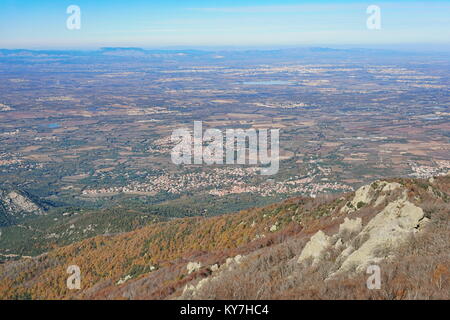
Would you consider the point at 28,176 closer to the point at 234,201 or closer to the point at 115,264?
the point at 234,201

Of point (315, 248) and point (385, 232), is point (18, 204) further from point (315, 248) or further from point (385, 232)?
point (385, 232)

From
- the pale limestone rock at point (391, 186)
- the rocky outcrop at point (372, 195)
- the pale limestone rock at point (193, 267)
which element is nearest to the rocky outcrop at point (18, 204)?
the pale limestone rock at point (193, 267)

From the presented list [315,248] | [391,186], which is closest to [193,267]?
[315,248]

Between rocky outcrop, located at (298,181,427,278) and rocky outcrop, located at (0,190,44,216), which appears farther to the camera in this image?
rocky outcrop, located at (0,190,44,216)

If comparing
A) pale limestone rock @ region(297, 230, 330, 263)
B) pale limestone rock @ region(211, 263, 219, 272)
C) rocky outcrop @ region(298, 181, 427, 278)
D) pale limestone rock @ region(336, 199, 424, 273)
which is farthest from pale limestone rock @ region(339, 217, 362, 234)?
pale limestone rock @ region(211, 263, 219, 272)

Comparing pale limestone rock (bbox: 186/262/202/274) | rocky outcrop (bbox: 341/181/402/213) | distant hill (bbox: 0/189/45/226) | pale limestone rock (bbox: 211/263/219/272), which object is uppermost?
rocky outcrop (bbox: 341/181/402/213)

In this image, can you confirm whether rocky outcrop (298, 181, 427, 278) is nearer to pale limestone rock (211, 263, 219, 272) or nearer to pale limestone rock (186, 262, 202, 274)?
pale limestone rock (211, 263, 219, 272)

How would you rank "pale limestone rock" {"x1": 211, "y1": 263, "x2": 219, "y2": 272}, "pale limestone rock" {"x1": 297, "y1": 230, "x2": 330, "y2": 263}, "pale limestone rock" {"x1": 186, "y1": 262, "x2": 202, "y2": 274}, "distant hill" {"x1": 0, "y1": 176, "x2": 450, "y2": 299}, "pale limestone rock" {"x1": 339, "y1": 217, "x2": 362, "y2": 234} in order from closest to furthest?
"distant hill" {"x1": 0, "y1": 176, "x2": 450, "y2": 299} → "pale limestone rock" {"x1": 297, "y1": 230, "x2": 330, "y2": 263} → "pale limestone rock" {"x1": 339, "y1": 217, "x2": 362, "y2": 234} → "pale limestone rock" {"x1": 211, "y1": 263, "x2": 219, "y2": 272} → "pale limestone rock" {"x1": 186, "y1": 262, "x2": 202, "y2": 274}

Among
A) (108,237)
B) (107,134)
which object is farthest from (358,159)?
(107,134)

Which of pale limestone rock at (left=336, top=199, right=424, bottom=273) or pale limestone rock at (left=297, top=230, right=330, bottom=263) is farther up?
pale limestone rock at (left=336, top=199, right=424, bottom=273)
